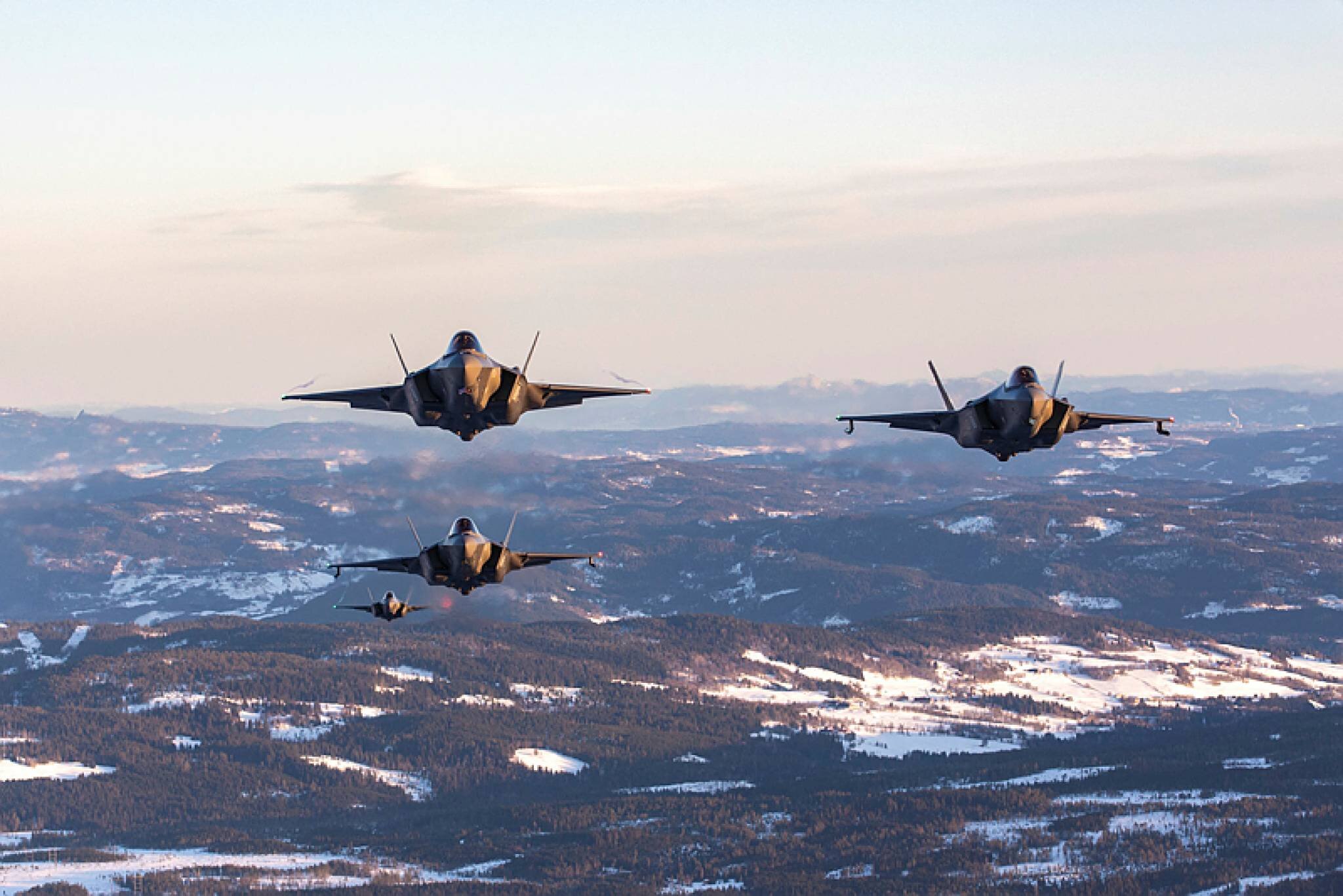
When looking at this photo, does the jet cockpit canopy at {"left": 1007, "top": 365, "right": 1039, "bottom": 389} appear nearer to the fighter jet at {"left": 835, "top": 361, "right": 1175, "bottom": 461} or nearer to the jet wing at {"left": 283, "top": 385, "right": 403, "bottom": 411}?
the fighter jet at {"left": 835, "top": 361, "right": 1175, "bottom": 461}

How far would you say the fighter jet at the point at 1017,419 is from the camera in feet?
301

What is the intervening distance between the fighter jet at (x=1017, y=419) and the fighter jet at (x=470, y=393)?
14154mm

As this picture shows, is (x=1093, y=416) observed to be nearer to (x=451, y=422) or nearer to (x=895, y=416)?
(x=895, y=416)

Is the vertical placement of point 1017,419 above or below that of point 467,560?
above

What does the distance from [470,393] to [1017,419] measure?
2514 centimetres

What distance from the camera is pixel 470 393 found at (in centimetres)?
8738

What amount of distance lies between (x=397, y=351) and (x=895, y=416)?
Result: 90.0ft

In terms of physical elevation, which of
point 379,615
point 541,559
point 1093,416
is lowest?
point 379,615

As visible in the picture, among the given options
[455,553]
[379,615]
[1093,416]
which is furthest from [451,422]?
[379,615]

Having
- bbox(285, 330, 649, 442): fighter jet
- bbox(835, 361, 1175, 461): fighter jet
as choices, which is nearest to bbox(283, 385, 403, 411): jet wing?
bbox(285, 330, 649, 442): fighter jet

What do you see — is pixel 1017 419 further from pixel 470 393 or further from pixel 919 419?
pixel 470 393

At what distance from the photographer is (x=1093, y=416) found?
97812 millimetres

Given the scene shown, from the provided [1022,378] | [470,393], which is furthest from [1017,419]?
[470,393]

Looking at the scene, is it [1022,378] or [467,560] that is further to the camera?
[467,560]
